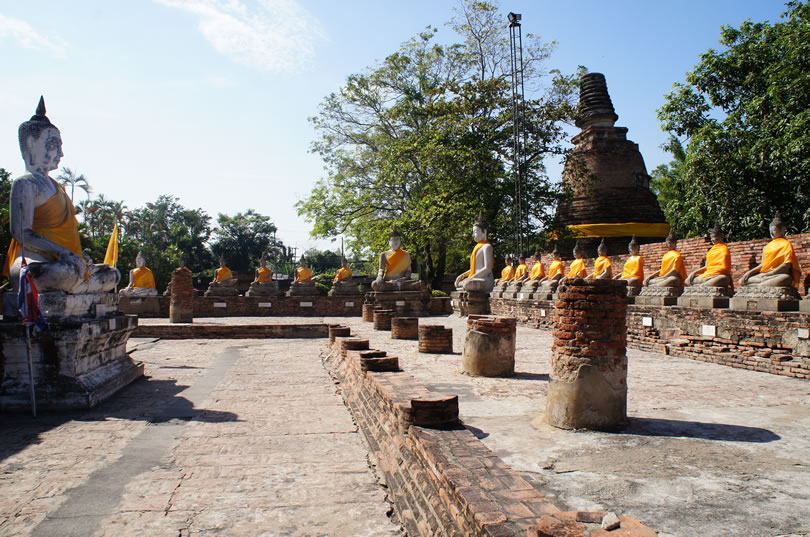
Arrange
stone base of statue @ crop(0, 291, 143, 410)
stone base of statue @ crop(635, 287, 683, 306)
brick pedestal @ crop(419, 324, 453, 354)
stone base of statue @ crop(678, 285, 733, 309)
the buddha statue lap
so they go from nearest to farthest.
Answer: stone base of statue @ crop(0, 291, 143, 410), the buddha statue lap, stone base of statue @ crop(678, 285, 733, 309), brick pedestal @ crop(419, 324, 453, 354), stone base of statue @ crop(635, 287, 683, 306)

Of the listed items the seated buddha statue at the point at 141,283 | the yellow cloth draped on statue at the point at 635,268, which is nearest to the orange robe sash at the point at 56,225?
the yellow cloth draped on statue at the point at 635,268

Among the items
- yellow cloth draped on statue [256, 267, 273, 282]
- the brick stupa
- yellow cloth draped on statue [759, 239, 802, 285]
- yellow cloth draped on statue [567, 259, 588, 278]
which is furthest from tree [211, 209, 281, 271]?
yellow cloth draped on statue [759, 239, 802, 285]

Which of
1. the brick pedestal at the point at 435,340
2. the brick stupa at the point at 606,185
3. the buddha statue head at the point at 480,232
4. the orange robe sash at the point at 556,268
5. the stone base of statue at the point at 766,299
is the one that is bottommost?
the brick pedestal at the point at 435,340

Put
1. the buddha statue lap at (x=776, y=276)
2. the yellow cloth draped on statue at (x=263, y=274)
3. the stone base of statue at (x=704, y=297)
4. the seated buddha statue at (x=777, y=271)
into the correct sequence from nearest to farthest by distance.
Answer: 1. the buddha statue lap at (x=776, y=276)
2. the seated buddha statue at (x=777, y=271)
3. the stone base of statue at (x=704, y=297)
4. the yellow cloth draped on statue at (x=263, y=274)

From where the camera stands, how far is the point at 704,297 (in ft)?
29.5

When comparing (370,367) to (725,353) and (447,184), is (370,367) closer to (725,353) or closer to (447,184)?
(725,353)

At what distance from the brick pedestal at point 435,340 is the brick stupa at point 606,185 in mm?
15475

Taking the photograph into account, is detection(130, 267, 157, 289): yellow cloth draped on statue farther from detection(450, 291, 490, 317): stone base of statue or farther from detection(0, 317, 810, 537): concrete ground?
detection(0, 317, 810, 537): concrete ground

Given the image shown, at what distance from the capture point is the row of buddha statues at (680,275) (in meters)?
8.00

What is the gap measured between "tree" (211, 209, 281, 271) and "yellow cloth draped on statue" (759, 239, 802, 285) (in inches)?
1911

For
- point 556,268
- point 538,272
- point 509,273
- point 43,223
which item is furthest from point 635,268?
point 43,223

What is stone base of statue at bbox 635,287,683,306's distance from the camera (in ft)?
32.9

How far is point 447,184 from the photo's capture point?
2145cm

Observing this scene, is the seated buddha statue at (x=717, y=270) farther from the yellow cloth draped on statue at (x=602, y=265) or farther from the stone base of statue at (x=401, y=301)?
the stone base of statue at (x=401, y=301)
